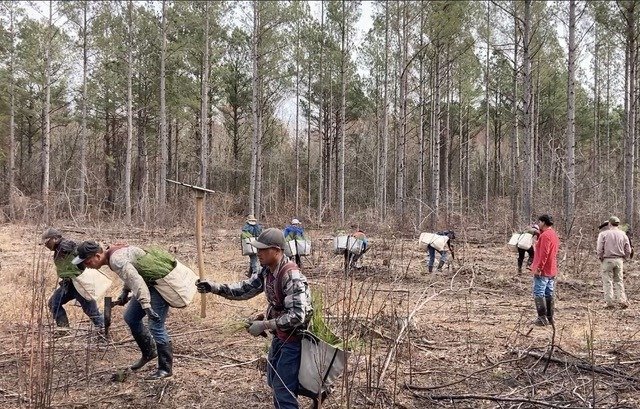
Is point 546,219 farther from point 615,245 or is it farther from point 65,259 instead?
point 65,259

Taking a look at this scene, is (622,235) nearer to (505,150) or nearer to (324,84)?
(324,84)

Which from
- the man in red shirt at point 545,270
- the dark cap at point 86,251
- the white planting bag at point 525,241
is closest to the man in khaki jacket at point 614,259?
the man in red shirt at point 545,270

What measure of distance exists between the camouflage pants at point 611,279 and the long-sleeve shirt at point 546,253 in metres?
1.81

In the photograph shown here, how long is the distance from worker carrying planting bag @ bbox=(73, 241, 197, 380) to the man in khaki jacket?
6.69 metres

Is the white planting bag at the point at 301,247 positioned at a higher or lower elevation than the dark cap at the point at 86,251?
lower

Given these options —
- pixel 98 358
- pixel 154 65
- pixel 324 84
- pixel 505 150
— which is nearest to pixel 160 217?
pixel 154 65

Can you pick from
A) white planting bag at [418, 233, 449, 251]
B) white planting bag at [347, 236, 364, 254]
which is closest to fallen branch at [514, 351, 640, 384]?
white planting bag at [347, 236, 364, 254]

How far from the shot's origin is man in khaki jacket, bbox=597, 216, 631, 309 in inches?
336

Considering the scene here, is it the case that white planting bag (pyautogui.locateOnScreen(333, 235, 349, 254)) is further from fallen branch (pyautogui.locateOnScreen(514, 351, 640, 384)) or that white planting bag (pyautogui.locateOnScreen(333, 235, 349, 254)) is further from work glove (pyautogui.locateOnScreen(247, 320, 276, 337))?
work glove (pyautogui.locateOnScreen(247, 320, 276, 337))

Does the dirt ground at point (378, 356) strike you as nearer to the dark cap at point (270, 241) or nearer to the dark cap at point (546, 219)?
the dark cap at point (270, 241)

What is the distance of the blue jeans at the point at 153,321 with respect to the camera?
4895mm

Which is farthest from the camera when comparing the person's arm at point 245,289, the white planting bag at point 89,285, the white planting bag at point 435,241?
the white planting bag at point 435,241

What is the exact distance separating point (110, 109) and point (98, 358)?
24235mm

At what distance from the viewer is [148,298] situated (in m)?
4.65
